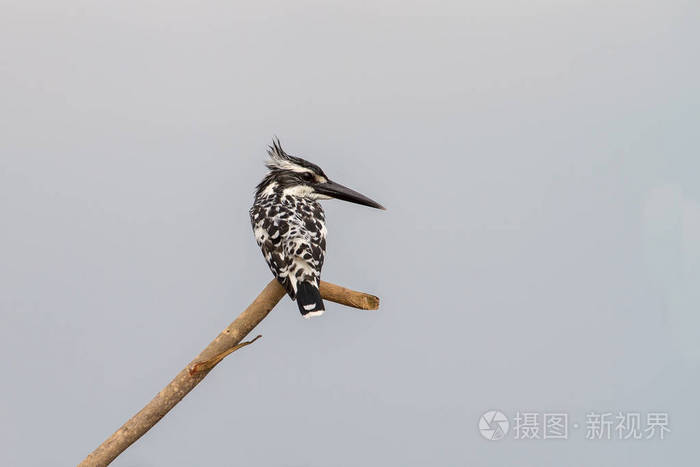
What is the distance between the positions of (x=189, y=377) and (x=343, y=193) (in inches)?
80.0

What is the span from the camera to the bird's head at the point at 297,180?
5.59m

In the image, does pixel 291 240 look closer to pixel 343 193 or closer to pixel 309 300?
pixel 309 300

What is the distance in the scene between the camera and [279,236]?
4.93 m

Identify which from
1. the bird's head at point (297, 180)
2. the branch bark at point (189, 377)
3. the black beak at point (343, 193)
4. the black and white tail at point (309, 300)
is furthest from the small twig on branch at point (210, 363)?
the black beak at point (343, 193)

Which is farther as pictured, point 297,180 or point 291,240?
point 297,180

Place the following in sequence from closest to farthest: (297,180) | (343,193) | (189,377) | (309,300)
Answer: (309,300), (189,377), (297,180), (343,193)

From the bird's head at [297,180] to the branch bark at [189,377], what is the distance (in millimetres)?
928

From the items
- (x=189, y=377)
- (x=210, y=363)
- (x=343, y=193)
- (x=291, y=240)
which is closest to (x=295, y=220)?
(x=291, y=240)

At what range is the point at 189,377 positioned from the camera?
4.98 metres

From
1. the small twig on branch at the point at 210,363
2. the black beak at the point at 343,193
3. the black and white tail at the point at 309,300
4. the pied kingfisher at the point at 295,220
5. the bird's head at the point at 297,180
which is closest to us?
the black and white tail at the point at 309,300

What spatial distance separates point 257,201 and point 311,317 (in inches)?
51.6

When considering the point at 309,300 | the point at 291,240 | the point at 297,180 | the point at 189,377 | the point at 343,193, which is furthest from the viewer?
the point at 343,193

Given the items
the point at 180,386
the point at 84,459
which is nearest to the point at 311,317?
the point at 180,386

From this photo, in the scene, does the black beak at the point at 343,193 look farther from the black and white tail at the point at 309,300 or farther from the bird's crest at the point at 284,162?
the black and white tail at the point at 309,300
